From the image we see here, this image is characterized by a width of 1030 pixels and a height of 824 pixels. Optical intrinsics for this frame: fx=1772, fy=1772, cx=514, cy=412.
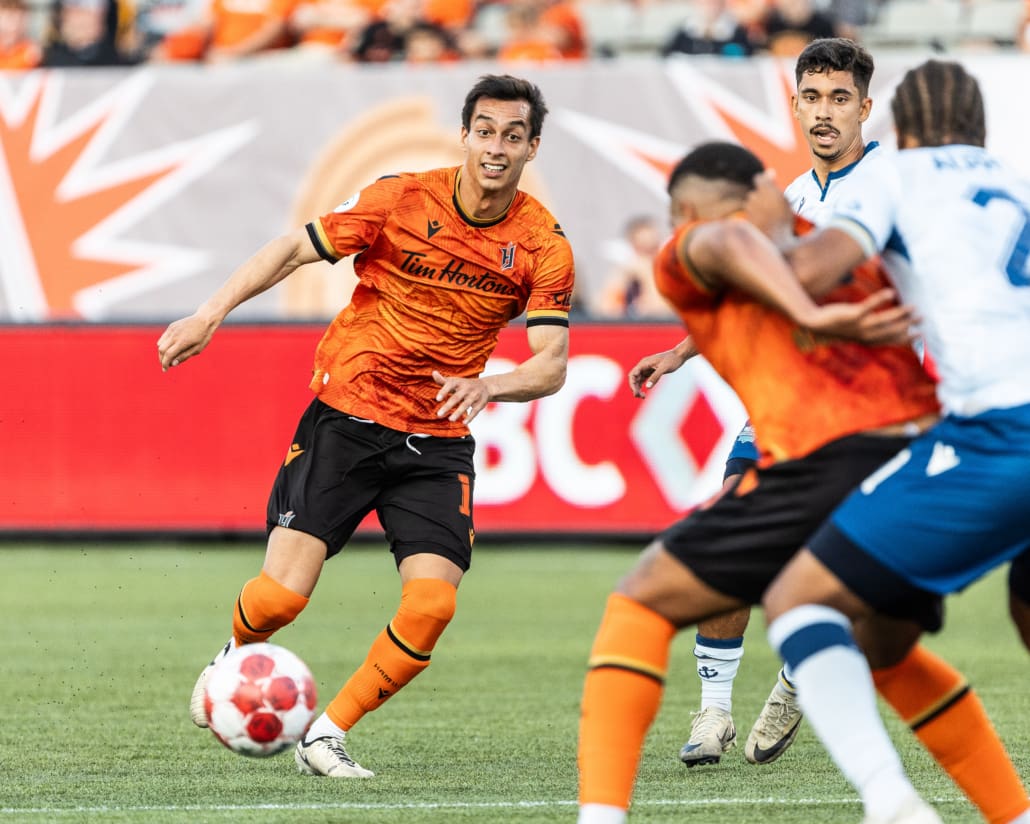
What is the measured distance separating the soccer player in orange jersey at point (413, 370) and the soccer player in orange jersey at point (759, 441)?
1.91 meters

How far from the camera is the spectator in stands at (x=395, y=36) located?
1645 centimetres

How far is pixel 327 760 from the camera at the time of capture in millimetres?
6445

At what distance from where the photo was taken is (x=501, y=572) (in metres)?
13.7

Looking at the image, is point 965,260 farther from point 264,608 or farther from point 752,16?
point 752,16

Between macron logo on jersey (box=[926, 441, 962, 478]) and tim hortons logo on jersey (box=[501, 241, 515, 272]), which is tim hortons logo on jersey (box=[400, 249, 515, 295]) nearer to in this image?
tim hortons logo on jersey (box=[501, 241, 515, 272])

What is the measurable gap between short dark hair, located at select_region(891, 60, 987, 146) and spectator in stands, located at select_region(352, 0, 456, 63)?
12.2 m

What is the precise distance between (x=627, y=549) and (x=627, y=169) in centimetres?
342

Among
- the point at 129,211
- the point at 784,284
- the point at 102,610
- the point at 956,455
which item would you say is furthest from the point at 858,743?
the point at 129,211

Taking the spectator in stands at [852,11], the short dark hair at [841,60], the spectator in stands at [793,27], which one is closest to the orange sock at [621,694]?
the short dark hair at [841,60]

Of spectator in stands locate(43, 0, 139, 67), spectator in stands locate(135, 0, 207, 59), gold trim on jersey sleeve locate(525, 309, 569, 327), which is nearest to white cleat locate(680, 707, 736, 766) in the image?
gold trim on jersey sleeve locate(525, 309, 569, 327)

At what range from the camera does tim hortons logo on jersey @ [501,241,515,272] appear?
6.80m

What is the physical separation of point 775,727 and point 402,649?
1448 millimetres

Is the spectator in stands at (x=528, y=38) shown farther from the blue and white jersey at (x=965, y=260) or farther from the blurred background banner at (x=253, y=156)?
the blue and white jersey at (x=965, y=260)

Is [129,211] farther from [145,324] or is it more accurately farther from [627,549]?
[627,549]
